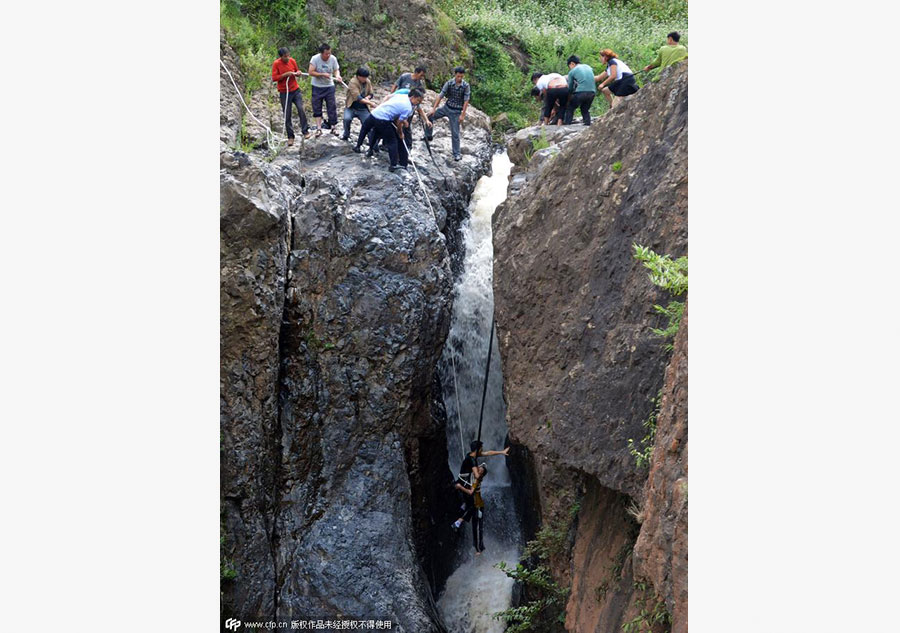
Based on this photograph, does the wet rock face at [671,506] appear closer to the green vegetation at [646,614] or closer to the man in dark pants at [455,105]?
the green vegetation at [646,614]

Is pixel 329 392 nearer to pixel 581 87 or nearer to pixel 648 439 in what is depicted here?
pixel 648 439

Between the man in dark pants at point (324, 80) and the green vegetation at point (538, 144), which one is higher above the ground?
the man in dark pants at point (324, 80)

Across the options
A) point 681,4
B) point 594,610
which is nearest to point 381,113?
point 681,4

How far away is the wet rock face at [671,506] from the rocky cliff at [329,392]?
6.18 m

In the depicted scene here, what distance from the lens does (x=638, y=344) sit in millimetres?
8492

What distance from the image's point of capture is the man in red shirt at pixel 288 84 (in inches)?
571

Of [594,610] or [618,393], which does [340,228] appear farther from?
[594,610]

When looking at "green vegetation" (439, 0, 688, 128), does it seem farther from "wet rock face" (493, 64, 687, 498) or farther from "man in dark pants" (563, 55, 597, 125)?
"wet rock face" (493, 64, 687, 498)

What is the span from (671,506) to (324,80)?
1111 centimetres

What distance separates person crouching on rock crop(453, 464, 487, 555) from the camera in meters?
12.9

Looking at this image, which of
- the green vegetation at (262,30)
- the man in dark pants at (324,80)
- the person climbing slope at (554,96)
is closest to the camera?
the man in dark pants at (324,80)

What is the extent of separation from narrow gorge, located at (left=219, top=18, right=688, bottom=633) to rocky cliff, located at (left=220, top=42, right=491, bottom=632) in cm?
3

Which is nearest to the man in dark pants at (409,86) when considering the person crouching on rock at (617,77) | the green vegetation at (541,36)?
the person crouching on rock at (617,77)

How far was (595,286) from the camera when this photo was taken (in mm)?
9258
